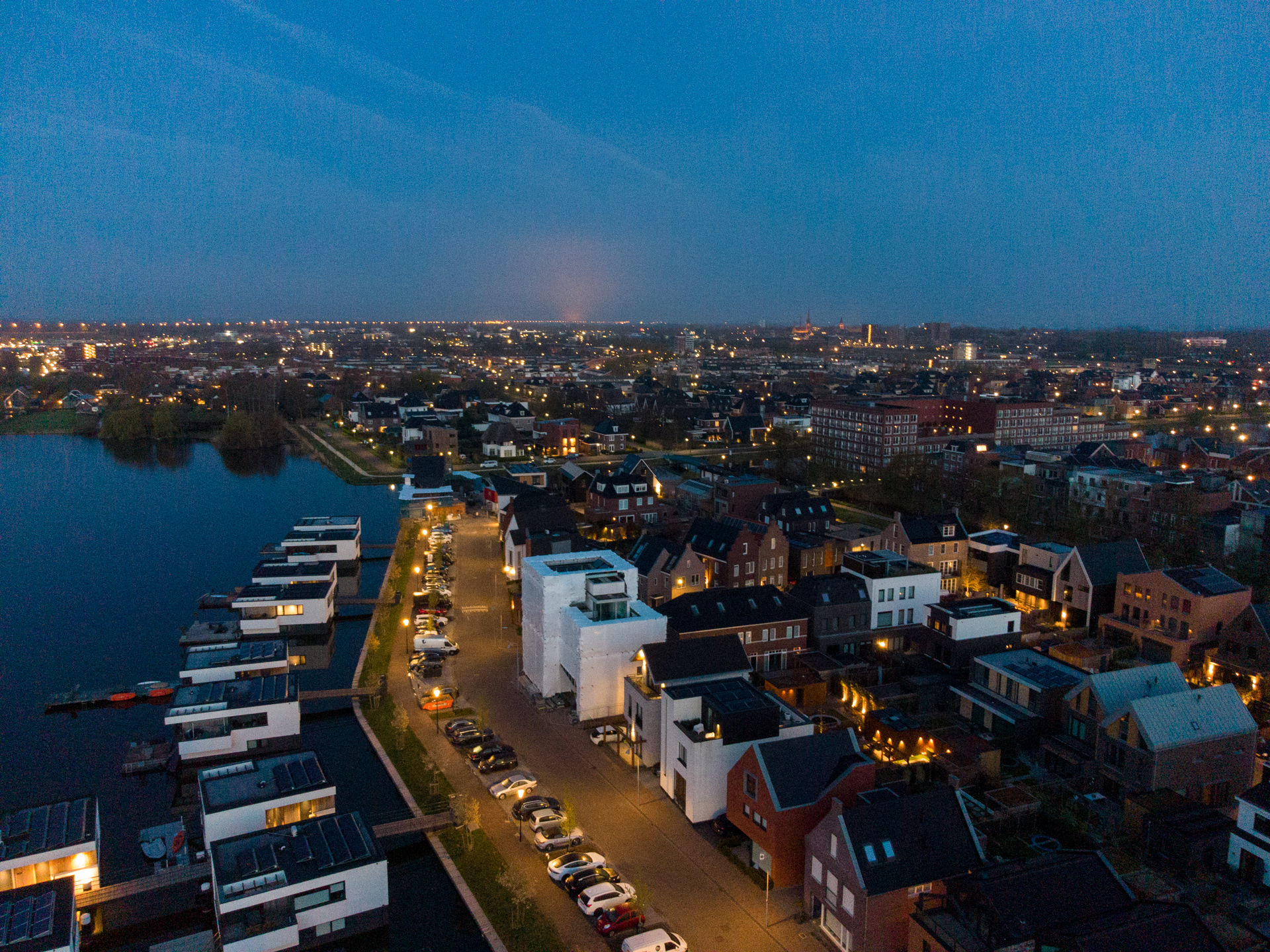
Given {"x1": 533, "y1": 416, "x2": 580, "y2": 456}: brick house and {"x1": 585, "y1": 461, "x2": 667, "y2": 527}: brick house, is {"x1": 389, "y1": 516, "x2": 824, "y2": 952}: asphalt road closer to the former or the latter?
{"x1": 585, "y1": 461, "x2": 667, "y2": 527}: brick house

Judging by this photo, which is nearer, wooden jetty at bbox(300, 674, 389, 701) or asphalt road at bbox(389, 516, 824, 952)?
asphalt road at bbox(389, 516, 824, 952)

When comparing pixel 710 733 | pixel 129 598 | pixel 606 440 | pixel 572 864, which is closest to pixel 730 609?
pixel 710 733

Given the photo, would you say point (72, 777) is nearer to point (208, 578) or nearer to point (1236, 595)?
point (208, 578)

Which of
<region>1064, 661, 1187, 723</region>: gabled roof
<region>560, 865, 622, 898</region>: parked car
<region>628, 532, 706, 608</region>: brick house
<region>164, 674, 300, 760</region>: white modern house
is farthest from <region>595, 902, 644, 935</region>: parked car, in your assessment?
<region>628, 532, 706, 608</region>: brick house

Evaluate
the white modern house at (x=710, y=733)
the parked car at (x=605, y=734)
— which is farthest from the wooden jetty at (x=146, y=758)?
the white modern house at (x=710, y=733)

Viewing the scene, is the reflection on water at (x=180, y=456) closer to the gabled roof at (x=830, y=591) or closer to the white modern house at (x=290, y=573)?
the white modern house at (x=290, y=573)
